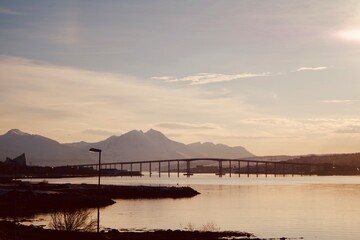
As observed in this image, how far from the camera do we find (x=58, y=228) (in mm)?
46812

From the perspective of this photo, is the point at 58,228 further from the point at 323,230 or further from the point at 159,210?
the point at 159,210

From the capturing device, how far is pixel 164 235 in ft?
161

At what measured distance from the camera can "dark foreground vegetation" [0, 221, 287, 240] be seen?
41.7 m

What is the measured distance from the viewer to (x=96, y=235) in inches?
1710

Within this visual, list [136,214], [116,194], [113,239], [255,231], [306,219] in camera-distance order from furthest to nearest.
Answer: [116,194] → [136,214] → [306,219] → [255,231] → [113,239]

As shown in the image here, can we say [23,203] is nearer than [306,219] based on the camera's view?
No

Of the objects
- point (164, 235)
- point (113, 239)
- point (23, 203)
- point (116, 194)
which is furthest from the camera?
point (116, 194)

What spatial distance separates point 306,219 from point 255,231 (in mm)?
15225

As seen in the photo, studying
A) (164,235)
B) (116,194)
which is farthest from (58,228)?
(116,194)

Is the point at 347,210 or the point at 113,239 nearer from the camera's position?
the point at 113,239

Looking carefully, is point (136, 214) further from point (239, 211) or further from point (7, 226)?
point (7, 226)

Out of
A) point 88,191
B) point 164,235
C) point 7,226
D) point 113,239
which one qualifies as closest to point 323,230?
point 164,235

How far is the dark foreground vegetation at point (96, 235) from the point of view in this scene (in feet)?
137

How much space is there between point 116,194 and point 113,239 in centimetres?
7204
